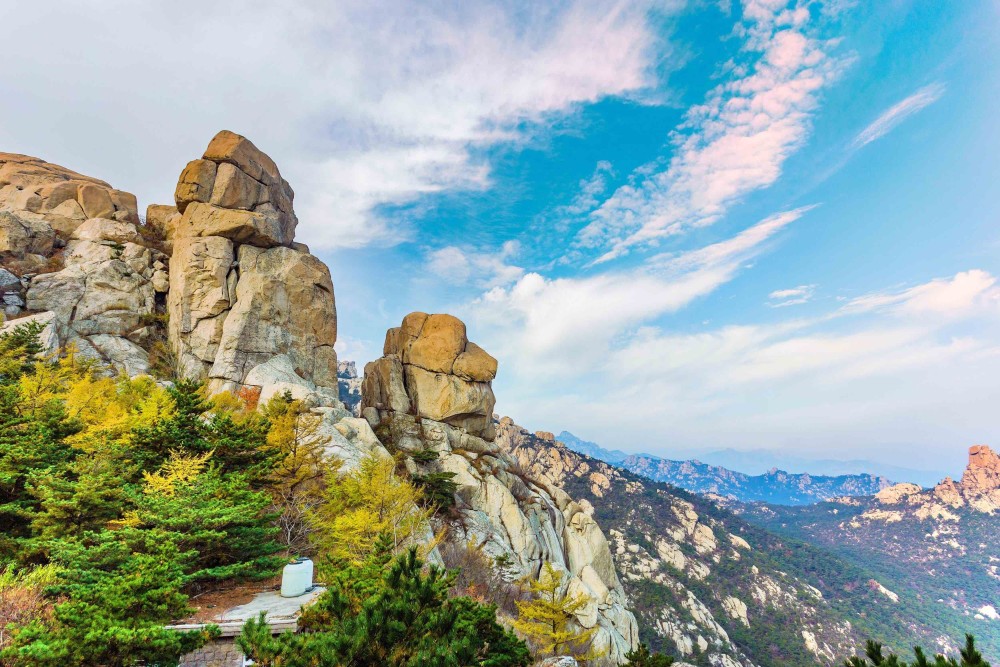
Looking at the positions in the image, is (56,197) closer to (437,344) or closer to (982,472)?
(437,344)

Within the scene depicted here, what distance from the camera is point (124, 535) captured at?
9.68 metres

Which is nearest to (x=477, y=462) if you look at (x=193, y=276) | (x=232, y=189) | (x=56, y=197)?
(x=193, y=276)

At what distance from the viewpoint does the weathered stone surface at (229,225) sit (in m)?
37.1

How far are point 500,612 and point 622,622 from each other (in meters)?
16.2

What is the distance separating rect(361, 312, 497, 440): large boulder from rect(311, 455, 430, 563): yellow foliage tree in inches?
742

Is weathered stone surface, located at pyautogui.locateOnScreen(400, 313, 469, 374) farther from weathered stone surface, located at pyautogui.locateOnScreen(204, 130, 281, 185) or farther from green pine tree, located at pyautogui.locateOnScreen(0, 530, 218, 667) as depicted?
green pine tree, located at pyautogui.locateOnScreen(0, 530, 218, 667)

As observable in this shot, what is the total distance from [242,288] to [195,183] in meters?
11.2

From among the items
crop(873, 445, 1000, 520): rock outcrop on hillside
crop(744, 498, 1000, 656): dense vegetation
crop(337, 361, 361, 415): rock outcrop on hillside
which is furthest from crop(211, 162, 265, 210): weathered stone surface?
crop(873, 445, 1000, 520): rock outcrop on hillside

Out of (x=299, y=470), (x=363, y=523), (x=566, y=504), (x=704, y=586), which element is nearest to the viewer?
(x=363, y=523)

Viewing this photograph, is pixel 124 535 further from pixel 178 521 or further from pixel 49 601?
pixel 49 601

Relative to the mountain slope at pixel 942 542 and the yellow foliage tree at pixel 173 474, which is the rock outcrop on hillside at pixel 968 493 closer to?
the mountain slope at pixel 942 542

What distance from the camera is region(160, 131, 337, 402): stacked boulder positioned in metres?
33.6

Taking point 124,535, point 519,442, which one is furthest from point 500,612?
point 519,442

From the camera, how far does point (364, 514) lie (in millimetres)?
15797
